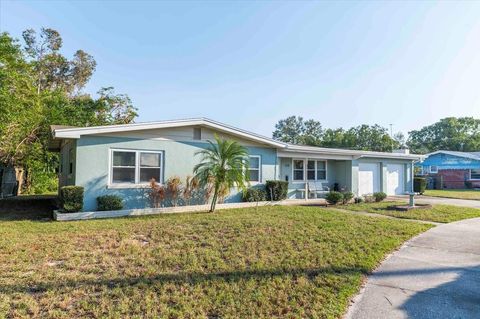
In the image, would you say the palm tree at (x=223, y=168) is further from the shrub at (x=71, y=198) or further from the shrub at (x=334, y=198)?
the shrub at (x=334, y=198)

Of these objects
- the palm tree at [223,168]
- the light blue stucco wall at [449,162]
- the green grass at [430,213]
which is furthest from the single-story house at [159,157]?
the light blue stucco wall at [449,162]

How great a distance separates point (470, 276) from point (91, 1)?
15069 millimetres

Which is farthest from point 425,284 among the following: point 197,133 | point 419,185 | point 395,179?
point 419,185

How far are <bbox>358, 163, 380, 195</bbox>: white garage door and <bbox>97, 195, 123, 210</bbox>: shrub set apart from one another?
14.0m

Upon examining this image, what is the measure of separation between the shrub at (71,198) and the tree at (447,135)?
61.7m

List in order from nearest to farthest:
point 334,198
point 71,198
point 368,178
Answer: point 71,198
point 334,198
point 368,178

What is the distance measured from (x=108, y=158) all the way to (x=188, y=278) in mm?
7332

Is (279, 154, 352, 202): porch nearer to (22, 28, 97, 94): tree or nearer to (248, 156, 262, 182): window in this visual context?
(248, 156, 262, 182): window

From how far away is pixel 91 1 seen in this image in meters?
12.6

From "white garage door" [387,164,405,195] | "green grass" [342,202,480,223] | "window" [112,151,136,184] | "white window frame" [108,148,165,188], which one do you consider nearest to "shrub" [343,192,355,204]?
"green grass" [342,202,480,223]

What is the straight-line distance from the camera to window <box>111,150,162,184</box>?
11039mm

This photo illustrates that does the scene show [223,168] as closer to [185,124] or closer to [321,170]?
[185,124]

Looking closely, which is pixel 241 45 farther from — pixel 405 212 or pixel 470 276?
pixel 470 276

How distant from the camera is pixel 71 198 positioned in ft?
32.1
